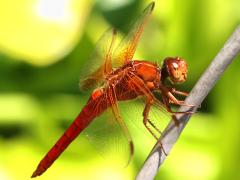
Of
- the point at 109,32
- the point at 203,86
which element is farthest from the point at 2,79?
the point at 203,86

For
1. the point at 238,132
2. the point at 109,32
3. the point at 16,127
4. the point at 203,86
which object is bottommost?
the point at 16,127

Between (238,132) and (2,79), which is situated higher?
(238,132)

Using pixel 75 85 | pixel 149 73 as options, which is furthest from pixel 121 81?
pixel 75 85

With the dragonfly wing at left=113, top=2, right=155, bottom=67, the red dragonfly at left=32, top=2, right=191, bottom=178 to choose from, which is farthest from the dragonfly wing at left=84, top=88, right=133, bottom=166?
the dragonfly wing at left=113, top=2, right=155, bottom=67

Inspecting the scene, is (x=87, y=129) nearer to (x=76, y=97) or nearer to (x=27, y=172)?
(x=27, y=172)

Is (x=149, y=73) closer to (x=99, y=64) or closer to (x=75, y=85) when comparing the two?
(x=99, y=64)

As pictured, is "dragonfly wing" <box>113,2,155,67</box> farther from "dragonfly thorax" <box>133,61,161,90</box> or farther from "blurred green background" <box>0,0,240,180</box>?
"blurred green background" <box>0,0,240,180</box>

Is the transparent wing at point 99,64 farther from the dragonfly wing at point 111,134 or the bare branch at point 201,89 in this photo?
the bare branch at point 201,89
